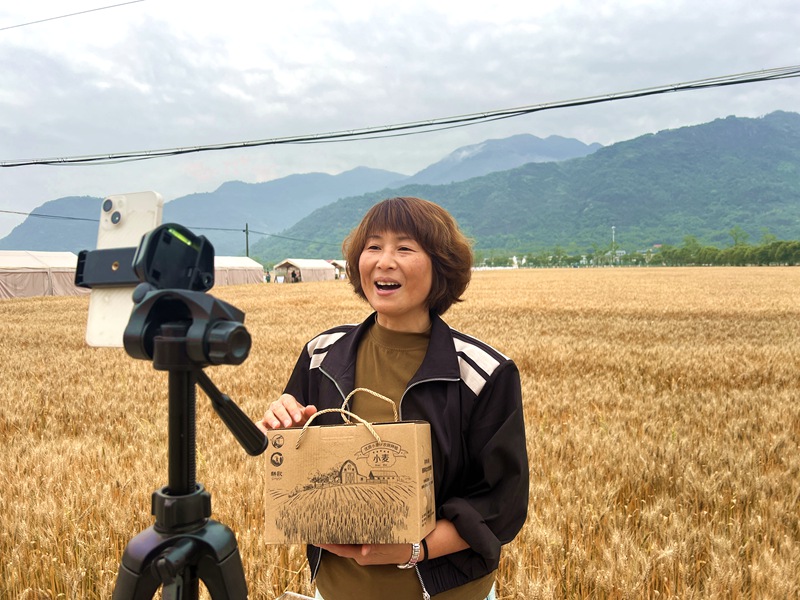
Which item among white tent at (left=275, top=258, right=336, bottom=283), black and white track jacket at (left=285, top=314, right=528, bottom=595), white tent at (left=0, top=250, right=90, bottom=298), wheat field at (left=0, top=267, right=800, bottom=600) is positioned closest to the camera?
black and white track jacket at (left=285, top=314, right=528, bottom=595)

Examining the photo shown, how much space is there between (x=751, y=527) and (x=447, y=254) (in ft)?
8.05

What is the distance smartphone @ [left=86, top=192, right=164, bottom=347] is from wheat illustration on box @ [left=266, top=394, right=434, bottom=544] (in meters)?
0.68

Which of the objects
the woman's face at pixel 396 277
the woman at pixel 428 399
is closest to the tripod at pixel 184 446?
the woman at pixel 428 399

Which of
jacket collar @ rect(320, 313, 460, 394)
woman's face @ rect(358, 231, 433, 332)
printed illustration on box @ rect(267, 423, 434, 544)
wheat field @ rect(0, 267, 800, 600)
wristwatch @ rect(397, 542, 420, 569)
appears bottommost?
wheat field @ rect(0, 267, 800, 600)

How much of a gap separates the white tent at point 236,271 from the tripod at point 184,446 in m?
61.2

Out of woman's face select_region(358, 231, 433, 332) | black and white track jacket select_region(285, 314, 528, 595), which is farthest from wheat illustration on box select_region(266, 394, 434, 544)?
woman's face select_region(358, 231, 433, 332)

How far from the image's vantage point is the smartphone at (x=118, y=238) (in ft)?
3.14

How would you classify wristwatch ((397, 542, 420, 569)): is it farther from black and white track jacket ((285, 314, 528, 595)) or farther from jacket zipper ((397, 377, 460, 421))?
jacket zipper ((397, 377, 460, 421))

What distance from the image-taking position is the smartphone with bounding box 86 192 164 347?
0.96 meters

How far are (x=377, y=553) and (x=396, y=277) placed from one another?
834 mm

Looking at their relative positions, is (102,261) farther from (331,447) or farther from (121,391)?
(121,391)

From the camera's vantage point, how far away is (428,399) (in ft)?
6.00

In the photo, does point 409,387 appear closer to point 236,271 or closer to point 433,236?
point 433,236

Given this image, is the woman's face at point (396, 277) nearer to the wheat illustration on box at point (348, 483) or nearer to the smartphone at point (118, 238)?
the wheat illustration on box at point (348, 483)
